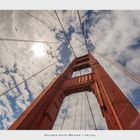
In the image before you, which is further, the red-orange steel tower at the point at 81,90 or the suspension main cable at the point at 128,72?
the suspension main cable at the point at 128,72

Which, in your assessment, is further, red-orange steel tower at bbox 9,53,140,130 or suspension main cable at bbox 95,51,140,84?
suspension main cable at bbox 95,51,140,84

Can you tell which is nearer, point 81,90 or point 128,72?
point 128,72

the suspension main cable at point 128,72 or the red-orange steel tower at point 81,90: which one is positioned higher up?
the suspension main cable at point 128,72

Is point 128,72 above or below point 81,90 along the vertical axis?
above

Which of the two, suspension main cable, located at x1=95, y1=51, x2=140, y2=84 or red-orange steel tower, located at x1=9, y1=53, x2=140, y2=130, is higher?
suspension main cable, located at x1=95, y1=51, x2=140, y2=84
